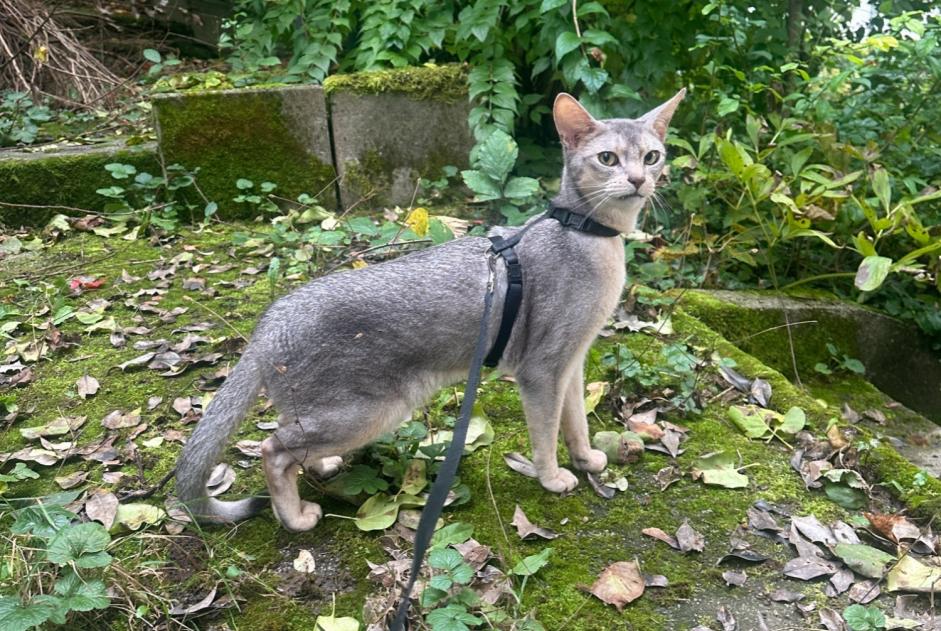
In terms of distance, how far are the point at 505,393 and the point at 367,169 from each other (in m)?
2.80

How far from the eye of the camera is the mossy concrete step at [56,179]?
18.5 feet

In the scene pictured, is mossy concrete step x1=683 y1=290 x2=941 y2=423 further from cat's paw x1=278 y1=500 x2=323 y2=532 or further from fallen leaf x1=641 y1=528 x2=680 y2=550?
cat's paw x1=278 y1=500 x2=323 y2=532

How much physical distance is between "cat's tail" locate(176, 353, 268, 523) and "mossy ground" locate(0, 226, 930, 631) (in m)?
0.12

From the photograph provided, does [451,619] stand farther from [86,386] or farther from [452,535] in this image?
[86,386]

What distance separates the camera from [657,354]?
4.10 metres

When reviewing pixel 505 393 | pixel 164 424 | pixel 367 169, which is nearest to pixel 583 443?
pixel 505 393

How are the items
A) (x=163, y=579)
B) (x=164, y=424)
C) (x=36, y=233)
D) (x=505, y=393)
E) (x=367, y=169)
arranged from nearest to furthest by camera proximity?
(x=163, y=579) → (x=164, y=424) → (x=505, y=393) → (x=36, y=233) → (x=367, y=169)

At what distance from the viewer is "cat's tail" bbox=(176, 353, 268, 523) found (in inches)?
105

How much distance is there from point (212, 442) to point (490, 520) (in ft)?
3.51

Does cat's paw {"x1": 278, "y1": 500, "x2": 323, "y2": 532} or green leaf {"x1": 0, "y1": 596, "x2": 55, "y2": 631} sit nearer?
green leaf {"x1": 0, "y1": 596, "x2": 55, "y2": 631}

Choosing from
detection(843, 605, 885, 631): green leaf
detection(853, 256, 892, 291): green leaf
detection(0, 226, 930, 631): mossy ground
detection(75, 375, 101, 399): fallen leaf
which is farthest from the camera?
detection(853, 256, 892, 291): green leaf

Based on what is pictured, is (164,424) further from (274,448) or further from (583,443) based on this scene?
(583,443)

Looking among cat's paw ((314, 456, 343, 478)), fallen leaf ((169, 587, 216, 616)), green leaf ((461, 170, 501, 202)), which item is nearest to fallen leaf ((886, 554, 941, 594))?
cat's paw ((314, 456, 343, 478))

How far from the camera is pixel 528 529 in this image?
9.42 ft
